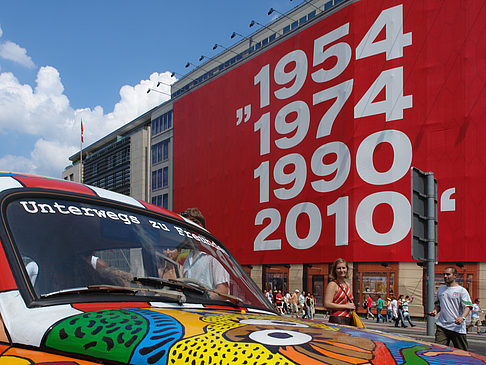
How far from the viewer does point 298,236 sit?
3494 centimetres

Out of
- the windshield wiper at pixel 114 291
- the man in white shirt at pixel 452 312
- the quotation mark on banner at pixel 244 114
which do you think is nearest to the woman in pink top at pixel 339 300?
the man in white shirt at pixel 452 312

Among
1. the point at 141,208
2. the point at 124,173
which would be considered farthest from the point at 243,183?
the point at 141,208

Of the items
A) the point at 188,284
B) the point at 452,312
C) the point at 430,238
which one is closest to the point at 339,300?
the point at 452,312

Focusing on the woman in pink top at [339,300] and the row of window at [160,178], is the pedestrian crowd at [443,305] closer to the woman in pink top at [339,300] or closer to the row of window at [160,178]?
the woman in pink top at [339,300]

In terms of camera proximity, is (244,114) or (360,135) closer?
(360,135)

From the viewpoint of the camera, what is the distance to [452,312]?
27.1 feet

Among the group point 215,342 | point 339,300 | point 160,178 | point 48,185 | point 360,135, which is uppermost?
point 360,135

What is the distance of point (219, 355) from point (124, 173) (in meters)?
65.8

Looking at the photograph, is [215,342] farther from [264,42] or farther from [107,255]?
[264,42]

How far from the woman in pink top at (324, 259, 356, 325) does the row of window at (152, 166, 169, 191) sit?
46989mm

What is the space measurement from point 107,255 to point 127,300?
1.04 ft

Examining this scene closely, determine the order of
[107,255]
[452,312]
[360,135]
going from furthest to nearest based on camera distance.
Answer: [360,135] → [452,312] → [107,255]

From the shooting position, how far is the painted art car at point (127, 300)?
159cm

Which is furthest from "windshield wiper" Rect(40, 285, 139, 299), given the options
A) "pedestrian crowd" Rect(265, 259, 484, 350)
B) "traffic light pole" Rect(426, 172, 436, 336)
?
"traffic light pole" Rect(426, 172, 436, 336)
